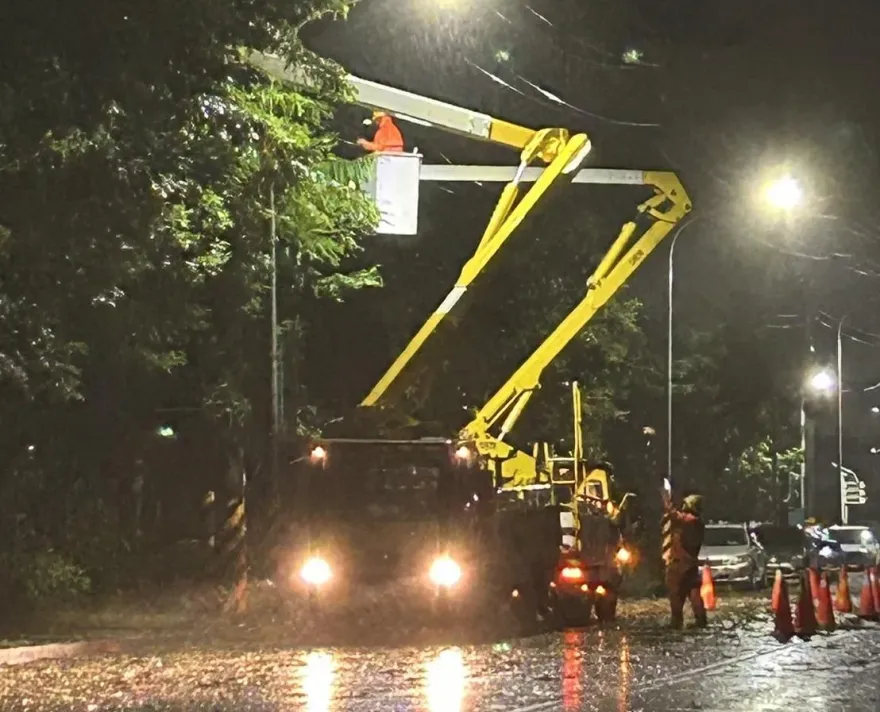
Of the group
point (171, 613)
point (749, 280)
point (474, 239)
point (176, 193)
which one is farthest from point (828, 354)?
point (176, 193)

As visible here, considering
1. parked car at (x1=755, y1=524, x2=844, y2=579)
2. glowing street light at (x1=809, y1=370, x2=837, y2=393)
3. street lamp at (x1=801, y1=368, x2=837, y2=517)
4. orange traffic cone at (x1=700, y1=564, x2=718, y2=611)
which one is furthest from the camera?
glowing street light at (x1=809, y1=370, x2=837, y2=393)

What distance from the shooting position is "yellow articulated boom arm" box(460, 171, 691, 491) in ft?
70.5

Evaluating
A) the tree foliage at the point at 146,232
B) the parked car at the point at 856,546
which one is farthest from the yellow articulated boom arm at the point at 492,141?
the parked car at the point at 856,546

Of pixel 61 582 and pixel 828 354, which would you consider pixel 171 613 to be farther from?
pixel 828 354

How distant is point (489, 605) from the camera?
57.3ft

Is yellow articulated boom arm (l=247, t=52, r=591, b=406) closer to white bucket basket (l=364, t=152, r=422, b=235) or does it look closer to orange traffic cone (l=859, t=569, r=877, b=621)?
white bucket basket (l=364, t=152, r=422, b=235)

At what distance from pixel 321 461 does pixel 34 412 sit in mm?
5451

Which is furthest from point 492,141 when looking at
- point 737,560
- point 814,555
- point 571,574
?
point 814,555

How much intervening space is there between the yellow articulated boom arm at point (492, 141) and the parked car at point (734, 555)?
9.82 metres

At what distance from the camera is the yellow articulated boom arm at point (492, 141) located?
65.4 feet

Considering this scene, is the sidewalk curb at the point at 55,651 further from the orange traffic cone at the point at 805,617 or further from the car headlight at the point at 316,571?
the orange traffic cone at the point at 805,617

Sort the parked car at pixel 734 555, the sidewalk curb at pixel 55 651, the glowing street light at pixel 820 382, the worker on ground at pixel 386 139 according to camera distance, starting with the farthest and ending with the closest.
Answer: the glowing street light at pixel 820 382 → the parked car at pixel 734 555 → the worker on ground at pixel 386 139 → the sidewalk curb at pixel 55 651

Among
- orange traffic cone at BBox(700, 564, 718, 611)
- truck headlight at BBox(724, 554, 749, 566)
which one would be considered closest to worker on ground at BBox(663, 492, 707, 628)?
orange traffic cone at BBox(700, 564, 718, 611)

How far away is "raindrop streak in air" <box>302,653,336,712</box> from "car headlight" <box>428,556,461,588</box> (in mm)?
2178
